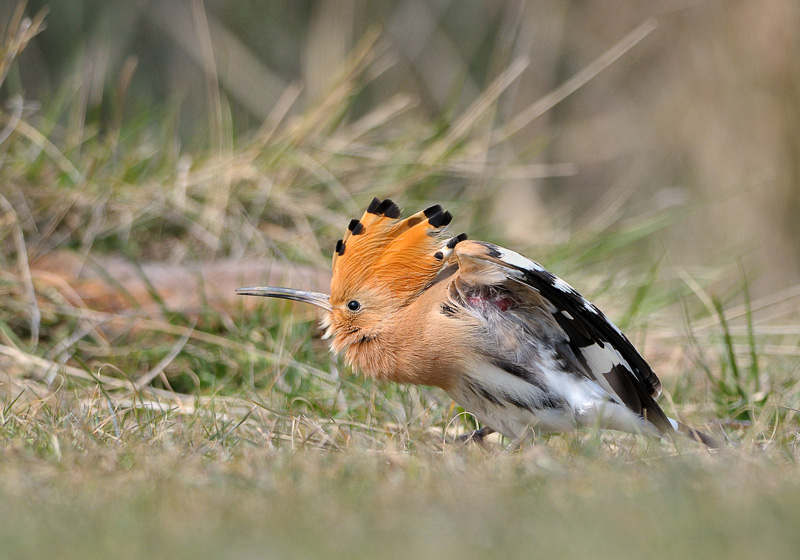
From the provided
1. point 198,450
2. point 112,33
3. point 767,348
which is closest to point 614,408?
point 198,450

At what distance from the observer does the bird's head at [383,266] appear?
2.95 meters

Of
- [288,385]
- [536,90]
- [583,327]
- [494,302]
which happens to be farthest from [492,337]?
[536,90]

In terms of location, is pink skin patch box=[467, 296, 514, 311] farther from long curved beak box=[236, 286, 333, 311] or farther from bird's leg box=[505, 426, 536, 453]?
long curved beak box=[236, 286, 333, 311]

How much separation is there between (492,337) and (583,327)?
27 cm

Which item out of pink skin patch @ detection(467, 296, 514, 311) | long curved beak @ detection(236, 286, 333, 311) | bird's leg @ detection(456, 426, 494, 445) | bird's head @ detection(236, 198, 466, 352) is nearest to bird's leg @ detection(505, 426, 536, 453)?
bird's leg @ detection(456, 426, 494, 445)

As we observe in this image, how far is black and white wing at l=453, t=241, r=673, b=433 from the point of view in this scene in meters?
2.63

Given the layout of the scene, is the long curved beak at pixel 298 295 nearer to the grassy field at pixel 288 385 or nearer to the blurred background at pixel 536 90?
the grassy field at pixel 288 385

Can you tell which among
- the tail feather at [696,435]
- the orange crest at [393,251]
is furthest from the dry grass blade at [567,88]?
the tail feather at [696,435]

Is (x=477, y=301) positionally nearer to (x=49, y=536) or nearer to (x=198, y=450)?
(x=198, y=450)

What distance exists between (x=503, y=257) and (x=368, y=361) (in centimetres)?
61

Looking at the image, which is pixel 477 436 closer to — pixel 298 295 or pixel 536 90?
pixel 298 295

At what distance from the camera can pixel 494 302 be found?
9.33 ft

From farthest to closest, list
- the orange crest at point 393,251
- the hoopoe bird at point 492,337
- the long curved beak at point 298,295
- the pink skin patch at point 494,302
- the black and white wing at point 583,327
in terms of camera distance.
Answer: the long curved beak at point 298,295 < the orange crest at point 393,251 < the pink skin patch at point 494,302 < the hoopoe bird at point 492,337 < the black and white wing at point 583,327

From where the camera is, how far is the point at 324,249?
5008 mm
